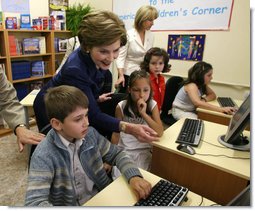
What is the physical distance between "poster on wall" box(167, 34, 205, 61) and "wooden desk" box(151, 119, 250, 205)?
1.80 m

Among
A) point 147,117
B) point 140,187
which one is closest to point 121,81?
point 147,117

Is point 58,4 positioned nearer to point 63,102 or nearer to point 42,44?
point 42,44

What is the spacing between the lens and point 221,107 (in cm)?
212

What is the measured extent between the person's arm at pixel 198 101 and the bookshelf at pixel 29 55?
2.19 meters

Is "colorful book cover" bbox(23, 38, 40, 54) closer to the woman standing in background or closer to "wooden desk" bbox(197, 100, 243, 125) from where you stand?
the woman standing in background

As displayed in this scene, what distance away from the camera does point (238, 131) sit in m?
1.15

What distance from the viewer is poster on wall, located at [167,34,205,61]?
2946 millimetres

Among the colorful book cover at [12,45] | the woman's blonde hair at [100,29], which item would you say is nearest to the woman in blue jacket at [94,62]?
the woman's blonde hair at [100,29]

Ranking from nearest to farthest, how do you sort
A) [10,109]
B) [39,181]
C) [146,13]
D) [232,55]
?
[39,181] → [10,109] → [146,13] → [232,55]

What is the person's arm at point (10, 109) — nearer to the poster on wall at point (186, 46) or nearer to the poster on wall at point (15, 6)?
the poster on wall at point (15, 6)

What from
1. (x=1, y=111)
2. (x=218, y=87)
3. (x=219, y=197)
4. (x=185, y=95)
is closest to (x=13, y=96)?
(x=1, y=111)

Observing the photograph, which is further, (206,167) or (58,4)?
(58,4)

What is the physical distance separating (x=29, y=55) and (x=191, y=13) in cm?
229

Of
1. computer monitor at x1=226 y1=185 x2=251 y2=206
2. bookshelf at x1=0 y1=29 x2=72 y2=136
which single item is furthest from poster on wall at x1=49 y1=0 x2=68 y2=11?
computer monitor at x1=226 y1=185 x2=251 y2=206
